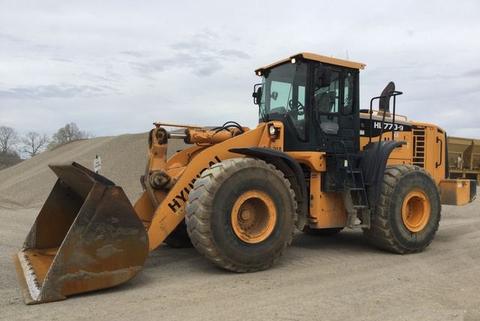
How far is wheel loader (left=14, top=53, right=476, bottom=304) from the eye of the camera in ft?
16.4

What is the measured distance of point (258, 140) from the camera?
670 cm

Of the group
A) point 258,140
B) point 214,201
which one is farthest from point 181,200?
point 258,140

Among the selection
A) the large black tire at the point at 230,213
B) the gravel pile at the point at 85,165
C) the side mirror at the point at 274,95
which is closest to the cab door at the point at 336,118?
the side mirror at the point at 274,95

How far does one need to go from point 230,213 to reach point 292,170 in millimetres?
1237

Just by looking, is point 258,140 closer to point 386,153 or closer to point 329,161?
point 329,161

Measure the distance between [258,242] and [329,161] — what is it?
1804 millimetres

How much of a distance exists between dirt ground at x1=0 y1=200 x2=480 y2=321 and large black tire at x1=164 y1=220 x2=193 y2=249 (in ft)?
0.48

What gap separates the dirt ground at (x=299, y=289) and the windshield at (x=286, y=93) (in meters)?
2.03

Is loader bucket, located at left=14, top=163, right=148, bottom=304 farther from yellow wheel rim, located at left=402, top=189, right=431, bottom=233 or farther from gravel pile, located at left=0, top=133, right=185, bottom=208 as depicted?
gravel pile, located at left=0, top=133, right=185, bottom=208

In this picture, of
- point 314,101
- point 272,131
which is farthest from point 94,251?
point 314,101

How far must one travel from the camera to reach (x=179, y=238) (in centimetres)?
738

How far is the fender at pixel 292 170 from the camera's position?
6.22 m

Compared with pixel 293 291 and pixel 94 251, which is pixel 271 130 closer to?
pixel 293 291

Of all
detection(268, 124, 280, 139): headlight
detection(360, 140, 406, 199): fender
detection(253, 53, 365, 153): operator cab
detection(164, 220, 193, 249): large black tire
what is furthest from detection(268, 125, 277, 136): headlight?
detection(164, 220, 193, 249): large black tire
